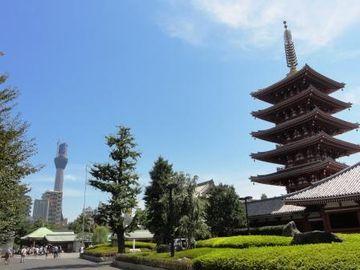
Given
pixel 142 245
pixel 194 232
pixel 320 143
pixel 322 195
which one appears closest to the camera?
pixel 322 195

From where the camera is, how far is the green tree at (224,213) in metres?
39.6

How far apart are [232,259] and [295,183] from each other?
26130 millimetres

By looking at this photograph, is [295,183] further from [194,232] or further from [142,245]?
[142,245]

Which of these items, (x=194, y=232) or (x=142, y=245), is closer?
(x=194, y=232)

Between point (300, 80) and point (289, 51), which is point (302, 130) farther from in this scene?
point (289, 51)

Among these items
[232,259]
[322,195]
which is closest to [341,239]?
[232,259]

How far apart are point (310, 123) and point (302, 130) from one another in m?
1.50

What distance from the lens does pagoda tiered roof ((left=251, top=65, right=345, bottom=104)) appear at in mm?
42250

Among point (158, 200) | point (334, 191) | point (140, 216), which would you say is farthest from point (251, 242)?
point (158, 200)

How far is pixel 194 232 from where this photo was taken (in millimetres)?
29797

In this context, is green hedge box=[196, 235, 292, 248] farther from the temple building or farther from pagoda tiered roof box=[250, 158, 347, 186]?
pagoda tiered roof box=[250, 158, 347, 186]

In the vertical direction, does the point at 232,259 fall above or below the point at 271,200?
below

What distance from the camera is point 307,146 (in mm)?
39062

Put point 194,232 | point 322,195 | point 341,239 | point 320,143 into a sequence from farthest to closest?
point 320,143 → point 194,232 → point 322,195 → point 341,239
